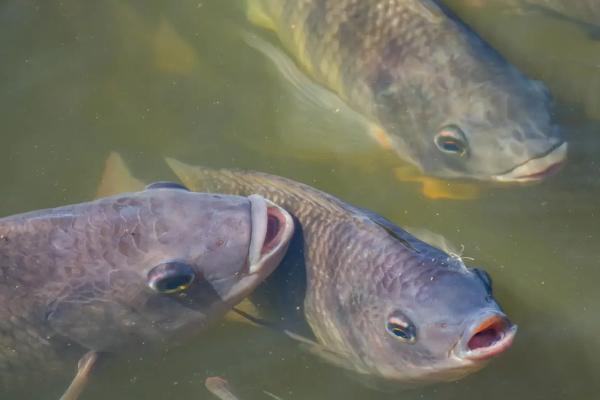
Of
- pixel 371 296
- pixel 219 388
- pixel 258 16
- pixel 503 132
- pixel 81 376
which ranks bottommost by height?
pixel 219 388

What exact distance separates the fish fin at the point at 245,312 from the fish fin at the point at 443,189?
133 centimetres

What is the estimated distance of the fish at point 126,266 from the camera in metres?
3.23

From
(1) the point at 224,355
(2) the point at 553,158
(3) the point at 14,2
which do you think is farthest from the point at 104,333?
(3) the point at 14,2

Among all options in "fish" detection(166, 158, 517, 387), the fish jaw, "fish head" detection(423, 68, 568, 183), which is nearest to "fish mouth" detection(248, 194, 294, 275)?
"fish" detection(166, 158, 517, 387)

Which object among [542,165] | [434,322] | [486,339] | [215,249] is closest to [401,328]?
[434,322]

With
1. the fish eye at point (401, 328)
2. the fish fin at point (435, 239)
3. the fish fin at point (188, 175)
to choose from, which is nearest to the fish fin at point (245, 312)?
the fish fin at point (188, 175)

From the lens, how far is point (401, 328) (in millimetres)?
3047

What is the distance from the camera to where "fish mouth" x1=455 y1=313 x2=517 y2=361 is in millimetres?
2773

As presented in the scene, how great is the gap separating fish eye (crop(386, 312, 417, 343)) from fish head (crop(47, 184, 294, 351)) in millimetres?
582

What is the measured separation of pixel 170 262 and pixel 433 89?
176cm

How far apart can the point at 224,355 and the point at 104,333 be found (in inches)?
28.7

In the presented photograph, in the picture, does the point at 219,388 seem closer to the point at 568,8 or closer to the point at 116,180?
the point at 116,180

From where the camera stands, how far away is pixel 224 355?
393 centimetres

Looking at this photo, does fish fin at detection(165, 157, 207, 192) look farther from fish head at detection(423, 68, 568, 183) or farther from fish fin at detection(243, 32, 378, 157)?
fish head at detection(423, 68, 568, 183)
